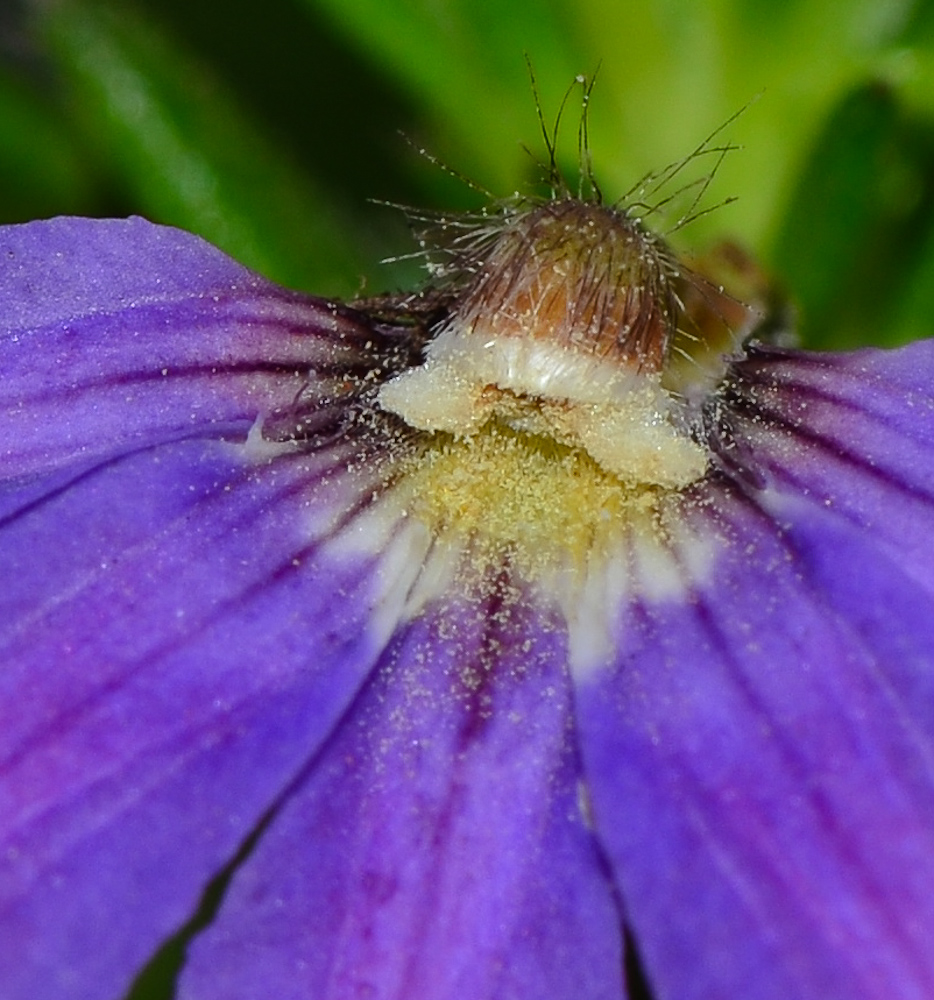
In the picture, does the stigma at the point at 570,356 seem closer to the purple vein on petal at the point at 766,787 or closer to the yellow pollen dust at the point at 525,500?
the yellow pollen dust at the point at 525,500

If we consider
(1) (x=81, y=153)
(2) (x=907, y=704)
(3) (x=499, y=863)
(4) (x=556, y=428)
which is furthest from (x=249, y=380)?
(1) (x=81, y=153)

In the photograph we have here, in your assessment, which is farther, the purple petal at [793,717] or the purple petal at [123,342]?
the purple petal at [123,342]

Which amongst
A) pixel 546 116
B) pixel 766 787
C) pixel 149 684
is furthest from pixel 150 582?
pixel 546 116

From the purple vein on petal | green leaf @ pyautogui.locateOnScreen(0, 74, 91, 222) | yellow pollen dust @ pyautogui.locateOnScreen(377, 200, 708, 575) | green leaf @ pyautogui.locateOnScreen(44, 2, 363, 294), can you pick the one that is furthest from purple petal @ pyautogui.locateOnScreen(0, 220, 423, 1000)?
green leaf @ pyautogui.locateOnScreen(0, 74, 91, 222)

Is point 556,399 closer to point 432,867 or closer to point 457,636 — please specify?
point 457,636

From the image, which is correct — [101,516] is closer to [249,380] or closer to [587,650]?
[249,380]

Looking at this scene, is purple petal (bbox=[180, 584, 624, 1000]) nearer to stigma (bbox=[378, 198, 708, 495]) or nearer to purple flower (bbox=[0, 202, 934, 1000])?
purple flower (bbox=[0, 202, 934, 1000])

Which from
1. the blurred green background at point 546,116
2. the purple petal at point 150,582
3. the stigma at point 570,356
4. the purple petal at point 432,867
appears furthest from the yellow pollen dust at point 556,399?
the blurred green background at point 546,116
